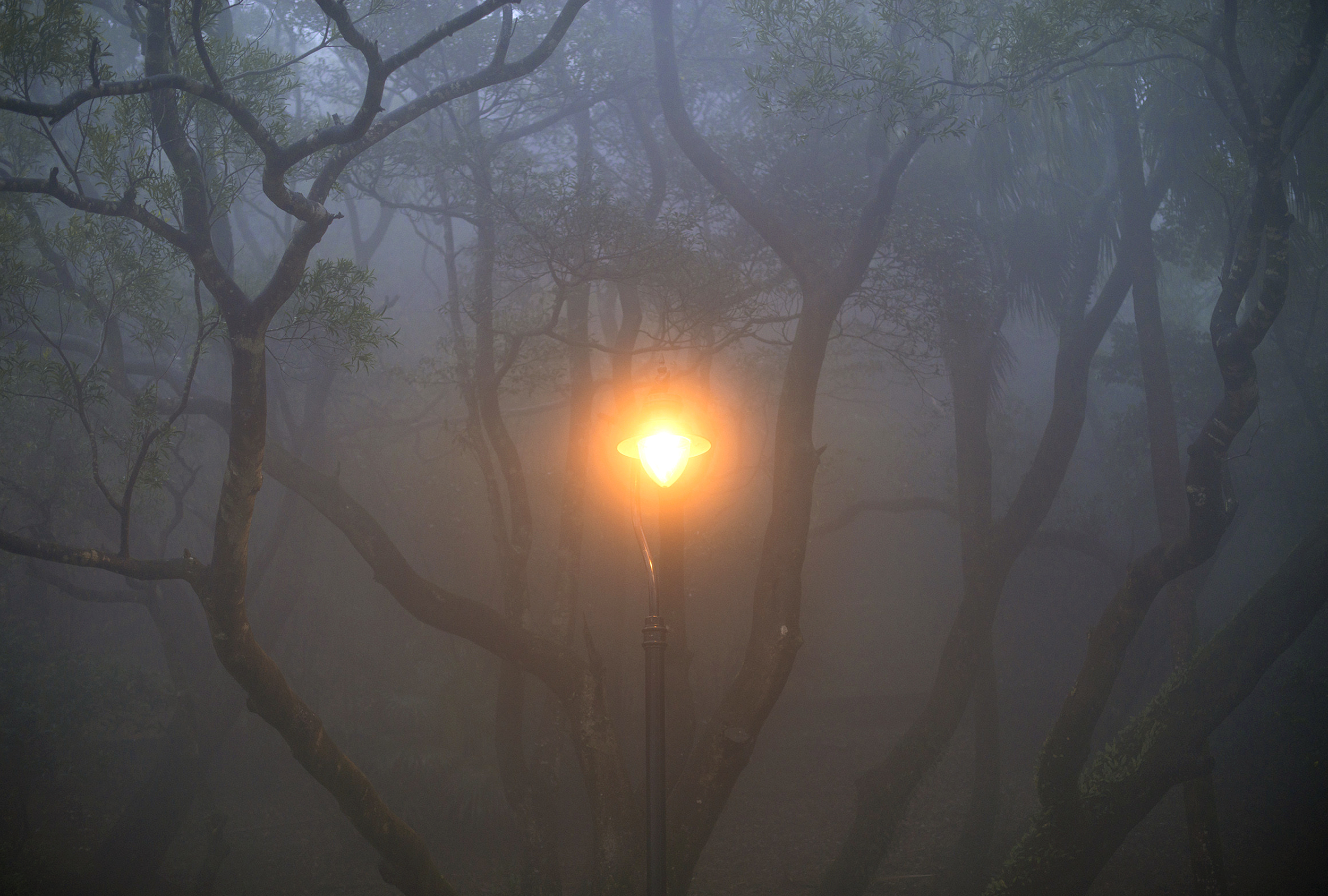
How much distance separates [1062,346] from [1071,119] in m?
3.39

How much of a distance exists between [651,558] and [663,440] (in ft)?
2.21

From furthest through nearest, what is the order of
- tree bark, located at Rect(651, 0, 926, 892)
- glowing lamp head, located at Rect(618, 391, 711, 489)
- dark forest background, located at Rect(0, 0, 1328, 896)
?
dark forest background, located at Rect(0, 0, 1328, 896) < tree bark, located at Rect(651, 0, 926, 892) < glowing lamp head, located at Rect(618, 391, 711, 489)

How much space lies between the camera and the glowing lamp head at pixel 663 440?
15.8ft

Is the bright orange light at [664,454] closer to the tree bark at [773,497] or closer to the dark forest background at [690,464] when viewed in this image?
the dark forest background at [690,464]

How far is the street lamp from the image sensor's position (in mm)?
4535

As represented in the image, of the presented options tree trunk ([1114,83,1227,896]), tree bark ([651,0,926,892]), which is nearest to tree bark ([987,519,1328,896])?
tree trunk ([1114,83,1227,896])

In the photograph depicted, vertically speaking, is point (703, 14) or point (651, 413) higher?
point (703, 14)

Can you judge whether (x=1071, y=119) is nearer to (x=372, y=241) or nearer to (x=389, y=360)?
(x=372, y=241)

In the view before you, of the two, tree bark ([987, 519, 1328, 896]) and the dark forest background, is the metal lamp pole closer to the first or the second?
the dark forest background

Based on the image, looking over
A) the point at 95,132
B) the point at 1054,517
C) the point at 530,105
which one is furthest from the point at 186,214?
the point at 1054,517

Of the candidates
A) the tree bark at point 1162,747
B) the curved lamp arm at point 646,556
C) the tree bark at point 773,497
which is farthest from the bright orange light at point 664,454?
the tree bark at point 1162,747

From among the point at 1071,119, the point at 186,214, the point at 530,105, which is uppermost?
the point at 530,105

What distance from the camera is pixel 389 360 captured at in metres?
18.8

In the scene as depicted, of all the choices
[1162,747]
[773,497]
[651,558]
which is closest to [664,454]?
[651,558]
